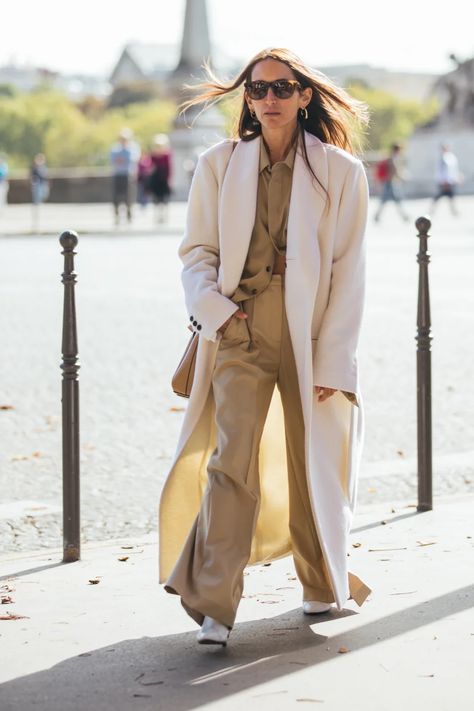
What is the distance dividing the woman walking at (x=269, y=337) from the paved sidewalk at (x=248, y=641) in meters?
0.16

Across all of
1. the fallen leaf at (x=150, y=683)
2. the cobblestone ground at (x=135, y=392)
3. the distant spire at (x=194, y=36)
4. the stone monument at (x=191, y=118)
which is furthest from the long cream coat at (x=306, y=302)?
the distant spire at (x=194, y=36)

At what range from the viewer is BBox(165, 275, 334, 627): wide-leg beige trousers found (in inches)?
164

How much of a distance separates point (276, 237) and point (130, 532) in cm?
206

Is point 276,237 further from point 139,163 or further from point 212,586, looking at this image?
point 139,163

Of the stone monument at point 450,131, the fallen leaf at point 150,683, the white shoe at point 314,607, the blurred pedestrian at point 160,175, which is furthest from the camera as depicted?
the stone monument at point 450,131

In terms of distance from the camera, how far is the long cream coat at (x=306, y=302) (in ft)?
14.0

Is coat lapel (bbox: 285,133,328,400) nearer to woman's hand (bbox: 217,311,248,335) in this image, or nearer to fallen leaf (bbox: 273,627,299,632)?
woman's hand (bbox: 217,311,248,335)

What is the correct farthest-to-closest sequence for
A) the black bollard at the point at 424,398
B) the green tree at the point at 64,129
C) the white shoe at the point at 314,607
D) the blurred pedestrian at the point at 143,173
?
1. the green tree at the point at 64,129
2. the blurred pedestrian at the point at 143,173
3. the black bollard at the point at 424,398
4. the white shoe at the point at 314,607

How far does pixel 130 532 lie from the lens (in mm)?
6004

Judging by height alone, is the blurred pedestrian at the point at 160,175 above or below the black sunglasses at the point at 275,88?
below

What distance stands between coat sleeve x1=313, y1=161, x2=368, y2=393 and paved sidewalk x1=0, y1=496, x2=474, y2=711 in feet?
2.49

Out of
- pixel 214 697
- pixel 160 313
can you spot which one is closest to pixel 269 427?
pixel 214 697

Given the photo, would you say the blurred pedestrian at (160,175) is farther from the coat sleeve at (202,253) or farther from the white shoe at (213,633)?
the white shoe at (213,633)

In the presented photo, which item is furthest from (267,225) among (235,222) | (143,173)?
(143,173)
